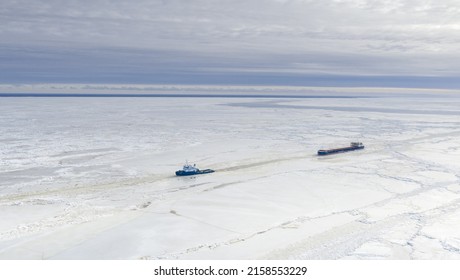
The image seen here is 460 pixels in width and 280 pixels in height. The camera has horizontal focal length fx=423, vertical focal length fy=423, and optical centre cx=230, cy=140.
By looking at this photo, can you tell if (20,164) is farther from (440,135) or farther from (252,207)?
(440,135)

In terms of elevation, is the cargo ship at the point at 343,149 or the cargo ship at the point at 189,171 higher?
the cargo ship at the point at 343,149

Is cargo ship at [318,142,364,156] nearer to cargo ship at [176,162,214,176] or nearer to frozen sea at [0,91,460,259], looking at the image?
frozen sea at [0,91,460,259]

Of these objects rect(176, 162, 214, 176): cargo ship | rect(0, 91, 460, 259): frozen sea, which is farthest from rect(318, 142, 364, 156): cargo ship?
rect(176, 162, 214, 176): cargo ship

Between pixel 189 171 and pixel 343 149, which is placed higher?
pixel 343 149

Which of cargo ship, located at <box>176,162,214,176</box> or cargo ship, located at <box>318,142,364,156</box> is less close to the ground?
cargo ship, located at <box>318,142,364,156</box>

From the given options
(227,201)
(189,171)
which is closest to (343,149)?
(189,171)

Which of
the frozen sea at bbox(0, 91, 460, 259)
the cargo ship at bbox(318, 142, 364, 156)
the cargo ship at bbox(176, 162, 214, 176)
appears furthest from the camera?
the cargo ship at bbox(318, 142, 364, 156)

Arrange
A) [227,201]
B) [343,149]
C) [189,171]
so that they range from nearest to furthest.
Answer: [227,201] → [189,171] → [343,149]

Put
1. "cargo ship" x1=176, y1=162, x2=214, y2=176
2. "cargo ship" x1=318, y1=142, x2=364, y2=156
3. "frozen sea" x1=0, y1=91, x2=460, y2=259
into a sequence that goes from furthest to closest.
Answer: "cargo ship" x1=318, y1=142, x2=364, y2=156 < "cargo ship" x1=176, y1=162, x2=214, y2=176 < "frozen sea" x1=0, y1=91, x2=460, y2=259

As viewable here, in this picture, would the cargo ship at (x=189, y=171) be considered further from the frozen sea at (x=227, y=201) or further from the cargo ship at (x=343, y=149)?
the cargo ship at (x=343, y=149)

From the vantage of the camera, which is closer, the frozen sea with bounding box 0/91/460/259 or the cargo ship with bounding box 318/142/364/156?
the frozen sea with bounding box 0/91/460/259

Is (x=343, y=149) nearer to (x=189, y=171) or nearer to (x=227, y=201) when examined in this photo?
(x=189, y=171)

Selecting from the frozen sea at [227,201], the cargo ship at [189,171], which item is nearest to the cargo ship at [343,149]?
the frozen sea at [227,201]

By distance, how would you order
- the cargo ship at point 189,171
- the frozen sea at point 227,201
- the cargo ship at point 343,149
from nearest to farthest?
the frozen sea at point 227,201, the cargo ship at point 189,171, the cargo ship at point 343,149
